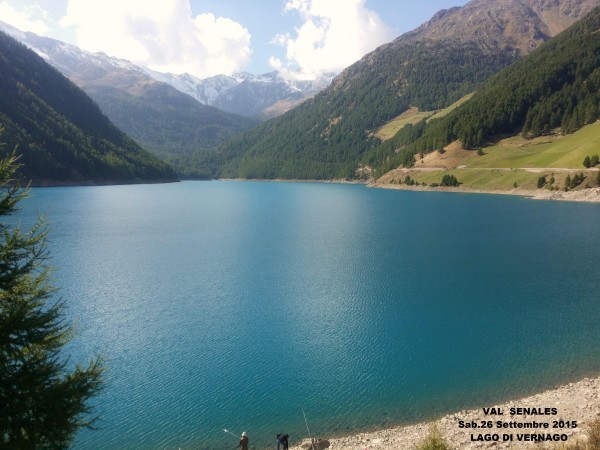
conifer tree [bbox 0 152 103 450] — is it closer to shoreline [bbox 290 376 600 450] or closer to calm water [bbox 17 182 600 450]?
calm water [bbox 17 182 600 450]

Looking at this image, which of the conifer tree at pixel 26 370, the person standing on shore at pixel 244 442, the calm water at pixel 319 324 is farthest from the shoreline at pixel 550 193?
the conifer tree at pixel 26 370

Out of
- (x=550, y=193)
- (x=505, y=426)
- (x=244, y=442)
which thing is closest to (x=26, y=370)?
(x=244, y=442)

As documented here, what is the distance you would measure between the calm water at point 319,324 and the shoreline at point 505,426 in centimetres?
156

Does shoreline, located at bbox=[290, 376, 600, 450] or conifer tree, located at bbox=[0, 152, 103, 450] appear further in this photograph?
shoreline, located at bbox=[290, 376, 600, 450]

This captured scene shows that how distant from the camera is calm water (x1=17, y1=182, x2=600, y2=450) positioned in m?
27.1

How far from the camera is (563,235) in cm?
7831

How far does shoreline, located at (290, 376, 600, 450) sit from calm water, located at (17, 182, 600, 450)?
1557mm

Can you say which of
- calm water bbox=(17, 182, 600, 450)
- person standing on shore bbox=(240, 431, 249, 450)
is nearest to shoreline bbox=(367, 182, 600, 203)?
calm water bbox=(17, 182, 600, 450)

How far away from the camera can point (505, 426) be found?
22.6m

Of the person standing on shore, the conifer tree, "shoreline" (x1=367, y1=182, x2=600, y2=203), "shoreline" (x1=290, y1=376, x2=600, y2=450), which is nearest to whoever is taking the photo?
the conifer tree

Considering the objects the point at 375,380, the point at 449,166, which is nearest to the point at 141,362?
the point at 375,380

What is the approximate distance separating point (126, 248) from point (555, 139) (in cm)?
17176

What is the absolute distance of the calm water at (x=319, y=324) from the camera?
27.1 m

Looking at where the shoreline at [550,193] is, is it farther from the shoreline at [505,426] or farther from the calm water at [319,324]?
the shoreline at [505,426]
